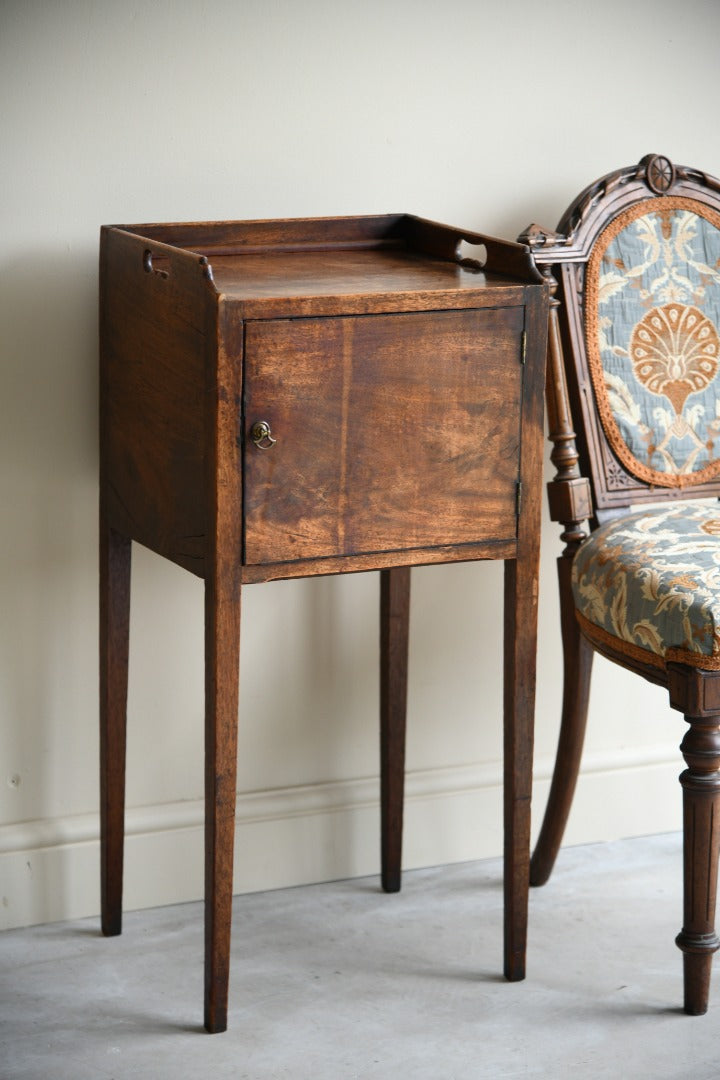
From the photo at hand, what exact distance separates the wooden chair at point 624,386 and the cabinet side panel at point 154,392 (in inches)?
21.7

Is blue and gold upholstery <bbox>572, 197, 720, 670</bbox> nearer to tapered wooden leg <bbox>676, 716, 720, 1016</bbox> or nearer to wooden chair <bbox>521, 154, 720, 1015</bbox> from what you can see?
wooden chair <bbox>521, 154, 720, 1015</bbox>

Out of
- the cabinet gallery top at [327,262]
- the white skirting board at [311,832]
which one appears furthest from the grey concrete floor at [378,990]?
the cabinet gallery top at [327,262]

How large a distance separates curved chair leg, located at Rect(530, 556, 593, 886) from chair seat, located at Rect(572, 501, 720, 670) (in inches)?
5.1

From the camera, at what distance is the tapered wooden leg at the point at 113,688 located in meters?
1.88

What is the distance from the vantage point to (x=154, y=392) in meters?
1.69

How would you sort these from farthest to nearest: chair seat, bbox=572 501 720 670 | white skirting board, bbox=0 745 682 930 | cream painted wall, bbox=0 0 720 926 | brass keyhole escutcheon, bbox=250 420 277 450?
white skirting board, bbox=0 745 682 930 → cream painted wall, bbox=0 0 720 926 → chair seat, bbox=572 501 720 670 → brass keyhole escutcheon, bbox=250 420 277 450

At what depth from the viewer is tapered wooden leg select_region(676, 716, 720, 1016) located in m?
1.69

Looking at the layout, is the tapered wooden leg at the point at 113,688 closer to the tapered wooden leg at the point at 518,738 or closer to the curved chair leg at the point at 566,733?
the tapered wooden leg at the point at 518,738

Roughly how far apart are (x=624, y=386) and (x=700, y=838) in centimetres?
65

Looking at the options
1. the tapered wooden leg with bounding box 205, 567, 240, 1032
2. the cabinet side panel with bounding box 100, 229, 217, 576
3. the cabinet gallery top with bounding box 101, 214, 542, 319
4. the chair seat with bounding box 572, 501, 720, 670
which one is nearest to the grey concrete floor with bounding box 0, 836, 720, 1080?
the tapered wooden leg with bounding box 205, 567, 240, 1032

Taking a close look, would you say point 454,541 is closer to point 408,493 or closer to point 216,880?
point 408,493

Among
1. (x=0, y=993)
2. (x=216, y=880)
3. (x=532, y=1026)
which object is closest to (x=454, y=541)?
(x=216, y=880)

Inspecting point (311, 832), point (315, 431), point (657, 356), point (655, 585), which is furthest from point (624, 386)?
point (311, 832)

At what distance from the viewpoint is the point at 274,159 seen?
1966 millimetres
